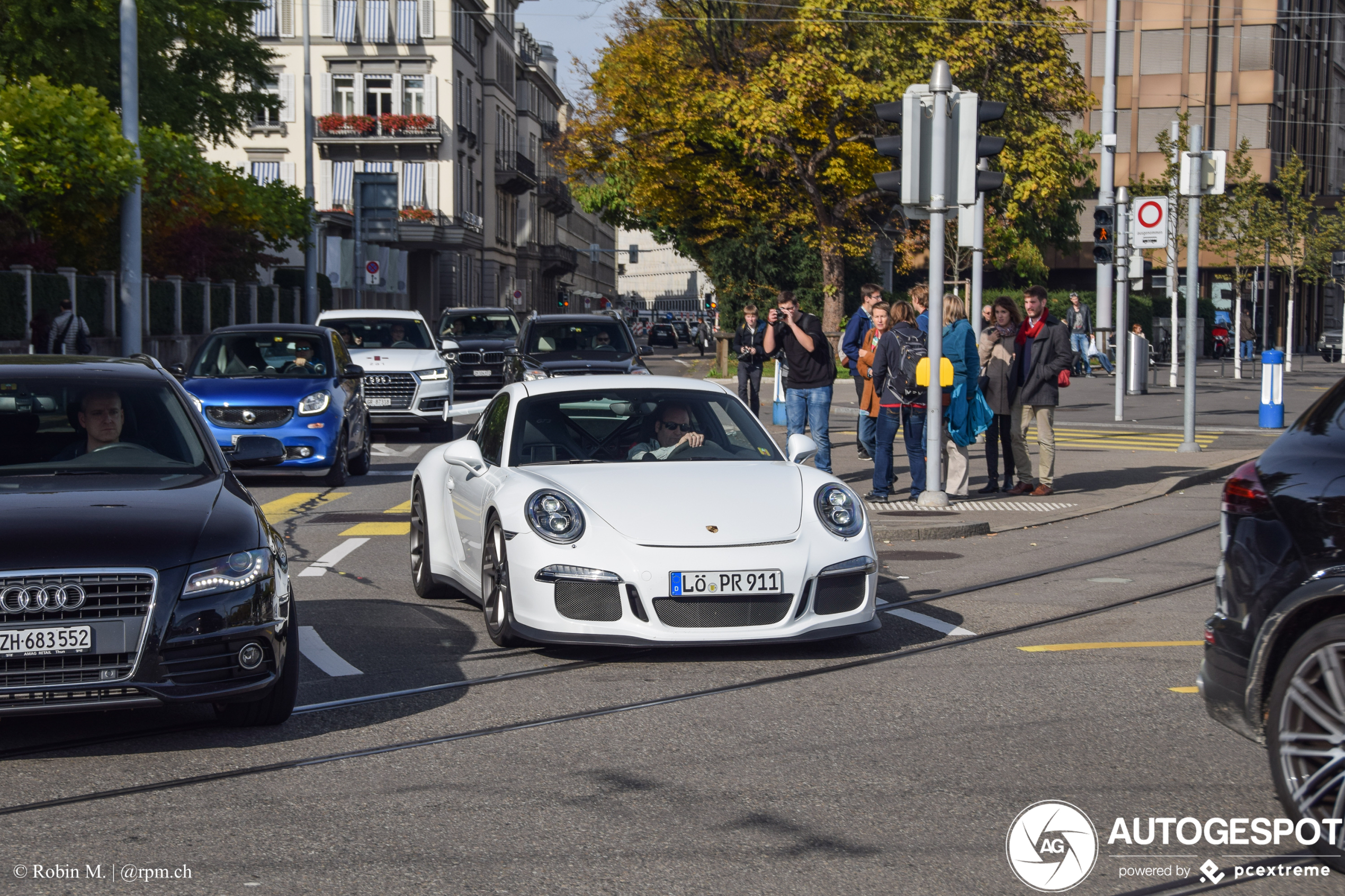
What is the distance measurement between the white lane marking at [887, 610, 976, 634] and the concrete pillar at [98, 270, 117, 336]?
2475 cm

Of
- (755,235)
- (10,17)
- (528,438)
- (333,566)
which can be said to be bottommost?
(333,566)

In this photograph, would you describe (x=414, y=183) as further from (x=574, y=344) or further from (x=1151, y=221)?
(x=574, y=344)

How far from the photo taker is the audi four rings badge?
5266 mm

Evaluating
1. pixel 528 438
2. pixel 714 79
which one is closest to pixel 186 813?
pixel 528 438

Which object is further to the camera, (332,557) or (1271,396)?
(1271,396)

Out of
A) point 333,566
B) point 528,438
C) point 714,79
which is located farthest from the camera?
point 714,79

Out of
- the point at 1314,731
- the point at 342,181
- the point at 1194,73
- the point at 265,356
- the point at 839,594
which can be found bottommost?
the point at 839,594

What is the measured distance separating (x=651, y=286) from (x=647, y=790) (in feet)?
614

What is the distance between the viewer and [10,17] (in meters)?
32.0

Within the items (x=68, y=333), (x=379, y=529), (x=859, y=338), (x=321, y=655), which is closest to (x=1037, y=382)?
(x=859, y=338)

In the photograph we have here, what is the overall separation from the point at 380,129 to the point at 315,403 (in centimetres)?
5827

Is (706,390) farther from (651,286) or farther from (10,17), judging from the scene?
(651,286)

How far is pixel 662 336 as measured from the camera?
78.9m

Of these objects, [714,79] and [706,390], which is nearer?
[706,390]
